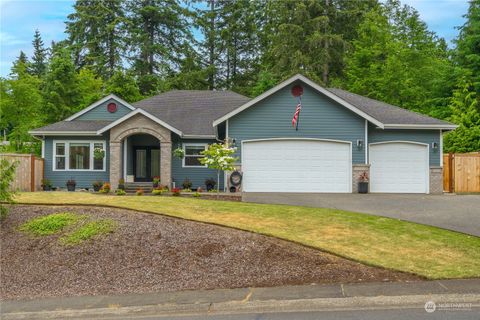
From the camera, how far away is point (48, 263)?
8805 mm

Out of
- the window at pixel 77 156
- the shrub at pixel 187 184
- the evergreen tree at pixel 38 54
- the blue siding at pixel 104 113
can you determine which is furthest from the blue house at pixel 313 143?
the evergreen tree at pixel 38 54

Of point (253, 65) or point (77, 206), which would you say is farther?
point (253, 65)

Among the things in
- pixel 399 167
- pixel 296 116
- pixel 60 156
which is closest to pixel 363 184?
pixel 399 167

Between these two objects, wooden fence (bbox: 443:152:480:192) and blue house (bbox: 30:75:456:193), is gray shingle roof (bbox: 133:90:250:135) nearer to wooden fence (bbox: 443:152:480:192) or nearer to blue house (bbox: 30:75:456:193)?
blue house (bbox: 30:75:456:193)

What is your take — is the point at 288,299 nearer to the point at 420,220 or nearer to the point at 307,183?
the point at 420,220

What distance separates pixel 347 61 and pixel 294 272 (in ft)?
98.4

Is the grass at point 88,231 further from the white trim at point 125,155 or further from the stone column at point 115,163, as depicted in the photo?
the white trim at point 125,155

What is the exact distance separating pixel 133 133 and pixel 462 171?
1548 centimetres

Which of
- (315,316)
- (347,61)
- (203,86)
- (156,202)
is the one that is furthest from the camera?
(203,86)

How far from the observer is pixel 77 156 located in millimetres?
21891

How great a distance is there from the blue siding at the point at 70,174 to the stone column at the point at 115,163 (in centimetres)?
161

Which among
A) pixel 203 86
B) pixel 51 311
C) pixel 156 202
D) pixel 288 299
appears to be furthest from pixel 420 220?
pixel 203 86

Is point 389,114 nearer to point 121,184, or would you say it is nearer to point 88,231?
point 121,184

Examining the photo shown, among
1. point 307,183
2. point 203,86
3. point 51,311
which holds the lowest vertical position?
point 51,311
